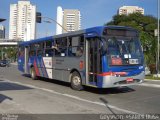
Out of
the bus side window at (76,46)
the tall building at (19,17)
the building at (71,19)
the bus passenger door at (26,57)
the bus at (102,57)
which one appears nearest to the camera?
the bus at (102,57)

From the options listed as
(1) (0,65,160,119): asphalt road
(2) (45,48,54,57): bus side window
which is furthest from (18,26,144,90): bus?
(2) (45,48,54,57): bus side window

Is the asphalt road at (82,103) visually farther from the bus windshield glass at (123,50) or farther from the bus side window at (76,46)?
the bus side window at (76,46)

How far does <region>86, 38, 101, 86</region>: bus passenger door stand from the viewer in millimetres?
14210

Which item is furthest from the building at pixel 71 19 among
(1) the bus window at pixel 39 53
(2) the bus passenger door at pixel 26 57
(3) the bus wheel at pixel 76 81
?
(3) the bus wheel at pixel 76 81

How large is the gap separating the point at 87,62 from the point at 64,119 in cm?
621

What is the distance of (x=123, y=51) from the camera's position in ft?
46.8

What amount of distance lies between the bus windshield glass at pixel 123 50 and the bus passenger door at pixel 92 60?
53cm

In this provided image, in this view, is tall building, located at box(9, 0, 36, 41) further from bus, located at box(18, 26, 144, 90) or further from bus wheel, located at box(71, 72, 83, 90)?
bus wheel, located at box(71, 72, 83, 90)

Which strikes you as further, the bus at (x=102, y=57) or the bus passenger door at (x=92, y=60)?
the bus passenger door at (x=92, y=60)

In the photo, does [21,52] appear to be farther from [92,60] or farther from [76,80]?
[92,60]

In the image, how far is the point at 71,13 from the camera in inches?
2601

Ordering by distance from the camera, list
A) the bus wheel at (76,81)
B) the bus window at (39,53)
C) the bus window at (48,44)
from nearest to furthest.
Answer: the bus wheel at (76,81), the bus window at (48,44), the bus window at (39,53)

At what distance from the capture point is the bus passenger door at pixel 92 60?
14210 millimetres

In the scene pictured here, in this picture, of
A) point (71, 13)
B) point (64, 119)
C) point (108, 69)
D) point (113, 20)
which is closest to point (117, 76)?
point (108, 69)
